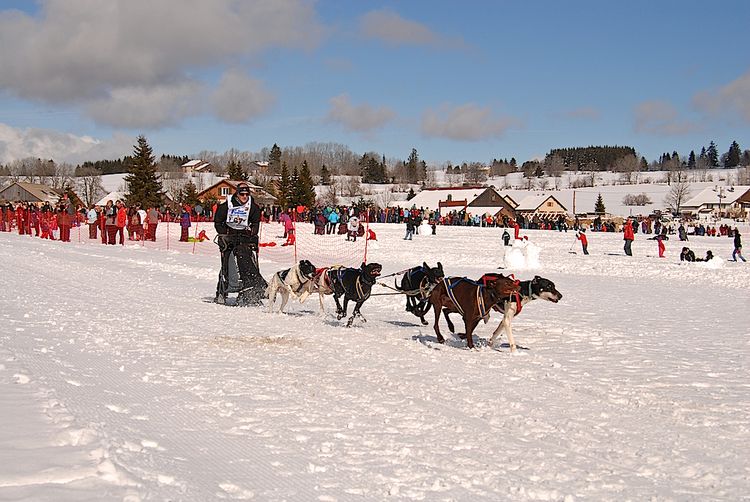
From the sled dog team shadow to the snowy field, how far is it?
1.14 ft

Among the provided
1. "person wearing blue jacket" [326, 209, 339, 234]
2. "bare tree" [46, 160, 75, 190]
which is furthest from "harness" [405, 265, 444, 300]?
"bare tree" [46, 160, 75, 190]

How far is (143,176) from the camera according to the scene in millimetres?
67562

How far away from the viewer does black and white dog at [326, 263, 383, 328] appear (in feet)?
32.8

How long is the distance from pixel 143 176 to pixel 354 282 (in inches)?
2434

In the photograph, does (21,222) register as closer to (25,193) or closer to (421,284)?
(421,284)

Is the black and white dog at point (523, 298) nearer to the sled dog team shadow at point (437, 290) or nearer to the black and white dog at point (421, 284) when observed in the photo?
the sled dog team shadow at point (437, 290)

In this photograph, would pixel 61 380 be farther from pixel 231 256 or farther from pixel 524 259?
pixel 524 259

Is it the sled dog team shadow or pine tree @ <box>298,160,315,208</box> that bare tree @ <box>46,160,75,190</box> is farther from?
the sled dog team shadow

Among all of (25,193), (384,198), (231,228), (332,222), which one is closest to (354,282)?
(231,228)

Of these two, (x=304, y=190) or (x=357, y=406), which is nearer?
(x=357, y=406)

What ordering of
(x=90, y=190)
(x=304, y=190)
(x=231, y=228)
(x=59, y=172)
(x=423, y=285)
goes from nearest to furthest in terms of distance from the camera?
1. (x=423, y=285)
2. (x=231, y=228)
3. (x=304, y=190)
4. (x=90, y=190)
5. (x=59, y=172)

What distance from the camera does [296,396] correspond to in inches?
240

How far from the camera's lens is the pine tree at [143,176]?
66.8m

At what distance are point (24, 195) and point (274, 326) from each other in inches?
4981
